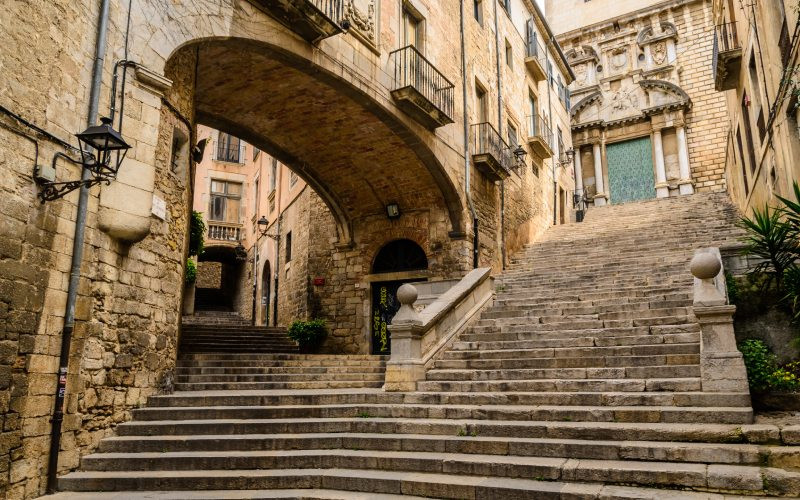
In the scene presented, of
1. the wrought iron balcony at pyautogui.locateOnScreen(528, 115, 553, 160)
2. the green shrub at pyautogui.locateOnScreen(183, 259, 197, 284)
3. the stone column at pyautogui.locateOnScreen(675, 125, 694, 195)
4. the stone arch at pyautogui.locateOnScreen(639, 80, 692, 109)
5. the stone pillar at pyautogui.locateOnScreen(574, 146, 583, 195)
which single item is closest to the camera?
the green shrub at pyautogui.locateOnScreen(183, 259, 197, 284)

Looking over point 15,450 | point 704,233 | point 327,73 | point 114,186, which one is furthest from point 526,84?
point 15,450

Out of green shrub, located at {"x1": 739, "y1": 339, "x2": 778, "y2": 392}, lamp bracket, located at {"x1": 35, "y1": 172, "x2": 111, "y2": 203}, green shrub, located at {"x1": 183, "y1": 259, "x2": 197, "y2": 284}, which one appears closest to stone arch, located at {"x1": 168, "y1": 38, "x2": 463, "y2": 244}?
lamp bracket, located at {"x1": 35, "y1": 172, "x2": 111, "y2": 203}

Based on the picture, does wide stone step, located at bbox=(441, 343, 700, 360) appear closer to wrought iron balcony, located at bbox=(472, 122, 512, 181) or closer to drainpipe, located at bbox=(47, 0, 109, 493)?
drainpipe, located at bbox=(47, 0, 109, 493)

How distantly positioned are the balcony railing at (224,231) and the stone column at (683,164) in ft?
62.8

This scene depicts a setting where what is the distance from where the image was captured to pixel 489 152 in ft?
47.2

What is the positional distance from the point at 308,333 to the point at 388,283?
2.32 metres

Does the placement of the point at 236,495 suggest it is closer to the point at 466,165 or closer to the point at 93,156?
the point at 93,156

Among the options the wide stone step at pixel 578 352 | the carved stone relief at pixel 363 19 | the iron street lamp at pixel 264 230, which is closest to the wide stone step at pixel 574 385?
the wide stone step at pixel 578 352

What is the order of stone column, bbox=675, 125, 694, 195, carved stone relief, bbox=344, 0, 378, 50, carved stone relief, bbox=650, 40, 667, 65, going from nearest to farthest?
carved stone relief, bbox=344, 0, 378, 50 < stone column, bbox=675, 125, 694, 195 < carved stone relief, bbox=650, 40, 667, 65

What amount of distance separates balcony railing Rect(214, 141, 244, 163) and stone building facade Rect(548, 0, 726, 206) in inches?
623

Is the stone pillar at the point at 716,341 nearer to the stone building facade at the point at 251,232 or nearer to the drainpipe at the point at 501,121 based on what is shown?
the drainpipe at the point at 501,121

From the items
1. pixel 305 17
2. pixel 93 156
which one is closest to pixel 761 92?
pixel 305 17

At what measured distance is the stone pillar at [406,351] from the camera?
7367 mm

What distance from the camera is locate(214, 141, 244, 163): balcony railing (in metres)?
24.4
